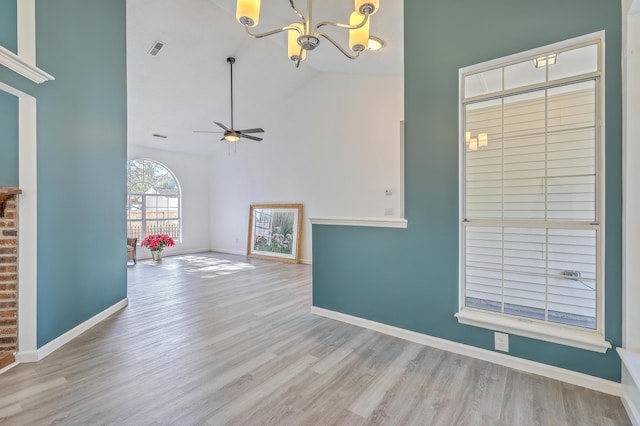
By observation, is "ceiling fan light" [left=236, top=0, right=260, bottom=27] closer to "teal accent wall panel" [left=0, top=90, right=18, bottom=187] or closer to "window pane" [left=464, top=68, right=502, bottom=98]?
"window pane" [left=464, top=68, right=502, bottom=98]

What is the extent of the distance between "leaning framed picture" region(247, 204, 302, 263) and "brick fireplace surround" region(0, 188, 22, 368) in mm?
4634

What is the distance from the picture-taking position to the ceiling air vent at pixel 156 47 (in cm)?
439

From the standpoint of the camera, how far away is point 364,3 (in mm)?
1971

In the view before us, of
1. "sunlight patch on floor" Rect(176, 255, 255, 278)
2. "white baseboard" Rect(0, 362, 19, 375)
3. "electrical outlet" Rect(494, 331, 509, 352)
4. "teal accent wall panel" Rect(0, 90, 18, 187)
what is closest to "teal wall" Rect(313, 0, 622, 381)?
"electrical outlet" Rect(494, 331, 509, 352)

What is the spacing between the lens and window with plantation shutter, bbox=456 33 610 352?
2074mm

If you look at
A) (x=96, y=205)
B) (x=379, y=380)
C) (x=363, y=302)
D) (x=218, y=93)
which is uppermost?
(x=218, y=93)

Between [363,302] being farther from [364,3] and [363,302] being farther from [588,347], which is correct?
[364,3]

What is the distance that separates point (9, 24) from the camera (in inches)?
84.5

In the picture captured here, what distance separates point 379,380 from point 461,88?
2.37m

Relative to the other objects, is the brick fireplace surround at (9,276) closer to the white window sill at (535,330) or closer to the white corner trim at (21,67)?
the white corner trim at (21,67)

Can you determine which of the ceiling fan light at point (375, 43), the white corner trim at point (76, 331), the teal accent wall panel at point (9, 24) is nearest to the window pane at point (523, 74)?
the ceiling fan light at point (375, 43)

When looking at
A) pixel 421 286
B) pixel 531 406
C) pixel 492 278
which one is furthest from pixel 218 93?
pixel 531 406

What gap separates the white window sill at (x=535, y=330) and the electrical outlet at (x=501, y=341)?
0.04m

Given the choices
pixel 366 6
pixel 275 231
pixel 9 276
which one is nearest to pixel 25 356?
pixel 9 276
